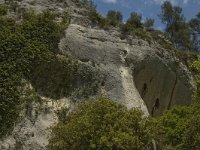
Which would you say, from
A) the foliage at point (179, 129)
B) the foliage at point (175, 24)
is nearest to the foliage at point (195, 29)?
the foliage at point (175, 24)

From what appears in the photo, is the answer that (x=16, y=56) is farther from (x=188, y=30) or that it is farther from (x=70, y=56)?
(x=188, y=30)

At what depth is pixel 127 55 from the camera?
35.6 metres

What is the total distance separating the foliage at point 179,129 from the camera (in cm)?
2762

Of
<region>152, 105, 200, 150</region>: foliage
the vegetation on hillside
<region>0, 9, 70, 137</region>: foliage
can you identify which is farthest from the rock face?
the vegetation on hillside

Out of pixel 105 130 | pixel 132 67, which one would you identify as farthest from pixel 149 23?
pixel 105 130

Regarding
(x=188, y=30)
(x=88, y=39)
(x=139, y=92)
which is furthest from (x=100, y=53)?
(x=188, y=30)

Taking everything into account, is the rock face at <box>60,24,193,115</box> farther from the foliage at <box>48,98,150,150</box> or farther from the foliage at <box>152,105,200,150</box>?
the foliage at <box>48,98,150,150</box>

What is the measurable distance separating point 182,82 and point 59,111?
1549cm

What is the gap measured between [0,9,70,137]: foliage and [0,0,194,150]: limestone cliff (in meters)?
0.74

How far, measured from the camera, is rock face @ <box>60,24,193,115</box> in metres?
33.4

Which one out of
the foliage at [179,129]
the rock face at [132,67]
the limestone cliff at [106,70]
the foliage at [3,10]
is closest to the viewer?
the foliage at [179,129]

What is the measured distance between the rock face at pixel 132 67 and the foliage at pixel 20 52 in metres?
1.25

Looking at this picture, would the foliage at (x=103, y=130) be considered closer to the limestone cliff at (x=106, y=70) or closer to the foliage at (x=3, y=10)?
the limestone cliff at (x=106, y=70)

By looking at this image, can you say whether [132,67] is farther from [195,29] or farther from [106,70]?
[195,29]
